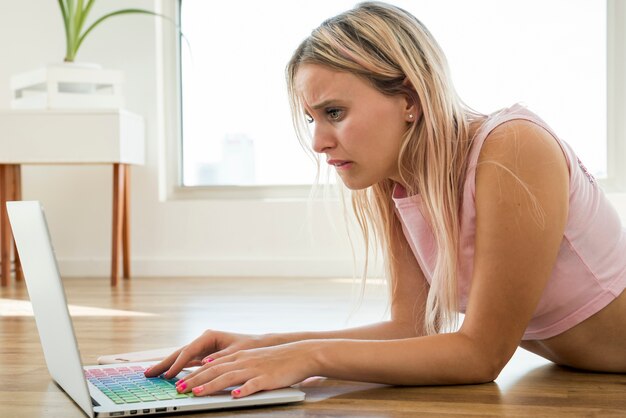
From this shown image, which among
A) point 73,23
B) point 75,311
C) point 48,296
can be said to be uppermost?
point 73,23

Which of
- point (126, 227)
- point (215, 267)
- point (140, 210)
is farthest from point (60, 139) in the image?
point (215, 267)

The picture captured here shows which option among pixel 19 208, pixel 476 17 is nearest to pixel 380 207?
pixel 19 208

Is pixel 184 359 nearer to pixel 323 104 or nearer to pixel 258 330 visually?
pixel 323 104

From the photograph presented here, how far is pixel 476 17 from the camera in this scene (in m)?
4.11

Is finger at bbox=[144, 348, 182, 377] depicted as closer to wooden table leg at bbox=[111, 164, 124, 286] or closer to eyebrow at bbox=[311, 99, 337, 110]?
eyebrow at bbox=[311, 99, 337, 110]

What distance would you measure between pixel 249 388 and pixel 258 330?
3.44 feet

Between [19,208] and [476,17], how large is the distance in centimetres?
333

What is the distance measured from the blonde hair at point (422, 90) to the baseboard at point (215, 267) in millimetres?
2669

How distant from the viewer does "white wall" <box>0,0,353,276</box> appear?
13.3 feet

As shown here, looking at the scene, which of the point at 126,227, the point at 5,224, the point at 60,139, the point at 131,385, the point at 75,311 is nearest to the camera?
the point at 131,385

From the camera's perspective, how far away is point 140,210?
162 inches

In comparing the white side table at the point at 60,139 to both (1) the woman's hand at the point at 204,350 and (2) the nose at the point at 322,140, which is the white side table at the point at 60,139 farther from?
(2) the nose at the point at 322,140

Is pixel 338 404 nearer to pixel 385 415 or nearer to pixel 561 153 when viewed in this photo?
pixel 385 415

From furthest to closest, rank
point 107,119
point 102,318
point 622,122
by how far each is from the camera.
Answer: point 622,122 → point 107,119 → point 102,318
